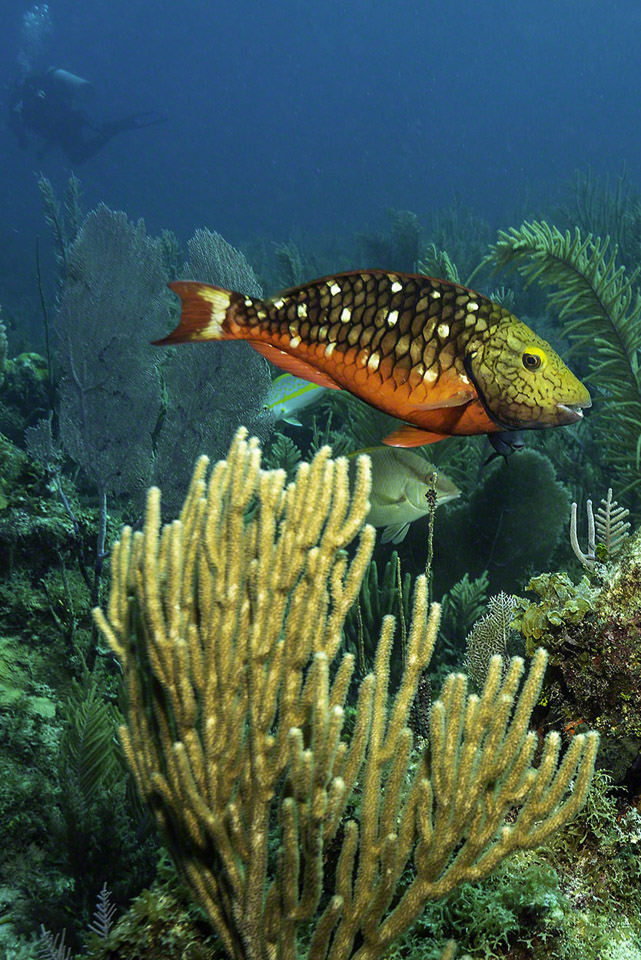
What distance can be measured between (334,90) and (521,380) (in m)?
175

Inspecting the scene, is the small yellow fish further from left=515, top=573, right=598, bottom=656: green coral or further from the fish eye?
the fish eye

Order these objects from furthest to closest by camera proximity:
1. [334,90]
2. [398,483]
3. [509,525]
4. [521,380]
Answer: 1. [334,90]
2. [509,525]
3. [398,483]
4. [521,380]

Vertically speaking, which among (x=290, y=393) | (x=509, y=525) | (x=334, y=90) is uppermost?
(x=334, y=90)

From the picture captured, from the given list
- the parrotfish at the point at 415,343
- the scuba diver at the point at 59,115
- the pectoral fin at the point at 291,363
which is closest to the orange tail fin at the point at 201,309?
→ the parrotfish at the point at 415,343

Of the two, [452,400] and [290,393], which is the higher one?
[452,400]

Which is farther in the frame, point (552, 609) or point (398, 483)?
point (398, 483)

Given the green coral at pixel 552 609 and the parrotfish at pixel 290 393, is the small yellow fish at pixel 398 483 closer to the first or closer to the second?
the green coral at pixel 552 609

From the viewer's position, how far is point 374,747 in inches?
61.1

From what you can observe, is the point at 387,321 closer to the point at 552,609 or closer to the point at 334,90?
the point at 552,609

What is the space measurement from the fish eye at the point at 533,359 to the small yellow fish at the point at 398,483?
1.20 m

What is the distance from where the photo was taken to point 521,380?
2.17m

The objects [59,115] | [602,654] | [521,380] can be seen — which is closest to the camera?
[521,380]

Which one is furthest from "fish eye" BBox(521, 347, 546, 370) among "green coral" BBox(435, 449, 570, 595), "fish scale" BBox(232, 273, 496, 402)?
"green coral" BBox(435, 449, 570, 595)

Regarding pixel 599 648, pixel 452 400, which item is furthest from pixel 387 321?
pixel 599 648
